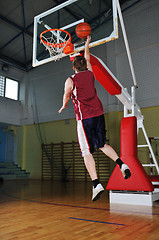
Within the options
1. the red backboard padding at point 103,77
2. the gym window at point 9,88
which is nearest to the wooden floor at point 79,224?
the red backboard padding at point 103,77

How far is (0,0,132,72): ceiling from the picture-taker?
31.2ft

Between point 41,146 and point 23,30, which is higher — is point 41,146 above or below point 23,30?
below

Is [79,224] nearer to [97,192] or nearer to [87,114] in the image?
[97,192]

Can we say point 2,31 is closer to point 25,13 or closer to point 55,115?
point 25,13

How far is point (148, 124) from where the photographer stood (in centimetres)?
917

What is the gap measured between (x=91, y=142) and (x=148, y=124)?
7.38 m

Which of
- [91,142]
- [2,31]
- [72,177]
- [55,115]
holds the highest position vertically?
[2,31]

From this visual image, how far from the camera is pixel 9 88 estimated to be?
505 inches

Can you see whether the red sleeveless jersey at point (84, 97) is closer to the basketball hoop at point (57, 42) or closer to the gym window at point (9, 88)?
the basketball hoop at point (57, 42)

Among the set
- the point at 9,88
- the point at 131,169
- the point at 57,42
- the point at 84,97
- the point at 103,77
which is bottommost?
the point at 131,169

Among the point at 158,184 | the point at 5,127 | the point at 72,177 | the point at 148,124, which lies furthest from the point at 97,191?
the point at 5,127

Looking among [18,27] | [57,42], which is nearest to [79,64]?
[57,42]

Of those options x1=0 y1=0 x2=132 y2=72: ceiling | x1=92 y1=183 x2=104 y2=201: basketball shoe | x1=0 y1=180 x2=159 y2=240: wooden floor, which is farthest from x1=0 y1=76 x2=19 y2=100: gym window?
x1=92 y1=183 x2=104 y2=201: basketball shoe

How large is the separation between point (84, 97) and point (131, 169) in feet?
7.45
